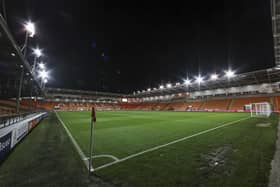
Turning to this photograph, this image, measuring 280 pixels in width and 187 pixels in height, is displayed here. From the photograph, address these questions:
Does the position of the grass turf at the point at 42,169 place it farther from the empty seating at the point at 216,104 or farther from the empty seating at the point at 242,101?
the empty seating at the point at 216,104

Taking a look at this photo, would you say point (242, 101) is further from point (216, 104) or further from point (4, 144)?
point (4, 144)

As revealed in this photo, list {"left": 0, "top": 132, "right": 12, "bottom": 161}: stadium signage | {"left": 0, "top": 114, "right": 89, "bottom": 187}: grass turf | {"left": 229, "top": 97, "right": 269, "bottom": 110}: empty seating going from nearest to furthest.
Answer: {"left": 0, "top": 114, "right": 89, "bottom": 187}: grass turf
{"left": 0, "top": 132, "right": 12, "bottom": 161}: stadium signage
{"left": 229, "top": 97, "right": 269, "bottom": 110}: empty seating

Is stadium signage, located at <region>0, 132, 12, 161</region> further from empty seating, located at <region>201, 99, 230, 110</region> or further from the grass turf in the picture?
empty seating, located at <region>201, 99, 230, 110</region>

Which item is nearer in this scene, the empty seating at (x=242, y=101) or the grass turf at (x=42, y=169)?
the grass turf at (x=42, y=169)

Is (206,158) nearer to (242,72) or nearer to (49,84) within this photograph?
(242,72)

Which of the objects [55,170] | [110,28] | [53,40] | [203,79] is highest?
[110,28]

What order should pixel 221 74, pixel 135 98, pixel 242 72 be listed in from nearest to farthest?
pixel 242 72, pixel 221 74, pixel 135 98

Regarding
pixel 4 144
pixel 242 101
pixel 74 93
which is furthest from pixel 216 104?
pixel 74 93

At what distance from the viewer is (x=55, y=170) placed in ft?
12.1

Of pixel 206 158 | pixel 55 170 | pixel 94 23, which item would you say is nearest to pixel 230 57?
pixel 94 23

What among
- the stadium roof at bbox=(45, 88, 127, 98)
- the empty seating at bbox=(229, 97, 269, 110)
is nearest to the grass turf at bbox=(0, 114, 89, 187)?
the empty seating at bbox=(229, 97, 269, 110)

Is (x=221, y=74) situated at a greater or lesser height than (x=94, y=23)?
lesser

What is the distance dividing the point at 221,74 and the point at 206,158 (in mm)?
38512

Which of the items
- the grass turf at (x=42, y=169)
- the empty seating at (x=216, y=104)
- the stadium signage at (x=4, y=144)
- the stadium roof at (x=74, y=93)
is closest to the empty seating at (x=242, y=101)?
the empty seating at (x=216, y=104)
